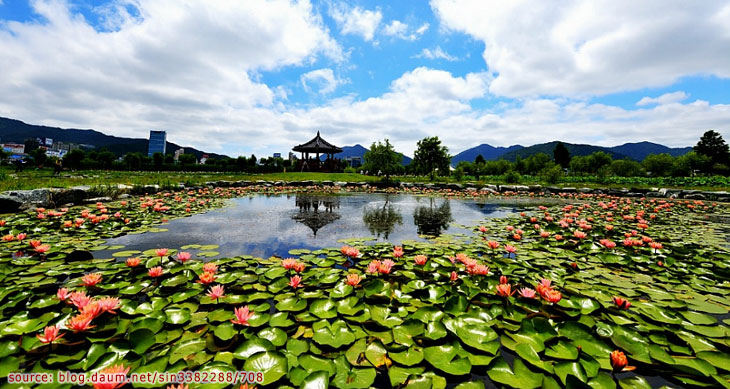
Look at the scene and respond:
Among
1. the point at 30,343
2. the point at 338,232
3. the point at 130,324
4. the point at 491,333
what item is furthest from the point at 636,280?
the point at 30,343

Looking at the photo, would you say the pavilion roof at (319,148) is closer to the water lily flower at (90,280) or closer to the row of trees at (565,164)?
the row of trees at (565,164)

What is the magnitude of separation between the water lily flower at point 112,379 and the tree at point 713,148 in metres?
81.9

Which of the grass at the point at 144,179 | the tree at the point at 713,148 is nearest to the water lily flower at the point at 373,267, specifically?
the grass at the point at 144,179

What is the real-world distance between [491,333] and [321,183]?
15687mm

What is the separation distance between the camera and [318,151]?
28.5 meters

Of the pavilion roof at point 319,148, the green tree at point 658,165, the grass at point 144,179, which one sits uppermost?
the green tree at point 658,165

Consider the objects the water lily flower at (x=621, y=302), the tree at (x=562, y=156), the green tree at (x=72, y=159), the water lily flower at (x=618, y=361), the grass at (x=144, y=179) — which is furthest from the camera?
the tree at (x=562, y=156)

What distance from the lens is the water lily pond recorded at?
1.38m

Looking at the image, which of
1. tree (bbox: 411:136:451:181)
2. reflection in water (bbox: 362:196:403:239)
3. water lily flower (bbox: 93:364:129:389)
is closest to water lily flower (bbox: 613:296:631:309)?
reflection in water (bbox: 362:196:403:239)

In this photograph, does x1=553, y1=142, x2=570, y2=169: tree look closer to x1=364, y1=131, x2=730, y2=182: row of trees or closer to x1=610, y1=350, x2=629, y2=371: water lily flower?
x1=364, y1=131, x2=730, y2=182: row of trees

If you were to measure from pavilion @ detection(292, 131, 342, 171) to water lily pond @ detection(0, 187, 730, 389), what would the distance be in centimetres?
2581

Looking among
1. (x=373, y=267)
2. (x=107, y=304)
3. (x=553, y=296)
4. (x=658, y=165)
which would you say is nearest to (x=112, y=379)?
(x=107, y=304)

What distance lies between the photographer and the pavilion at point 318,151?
29.0m

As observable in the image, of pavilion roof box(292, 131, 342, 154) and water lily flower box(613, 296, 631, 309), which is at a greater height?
pavilion roof box(292, 131, 342, 154)
